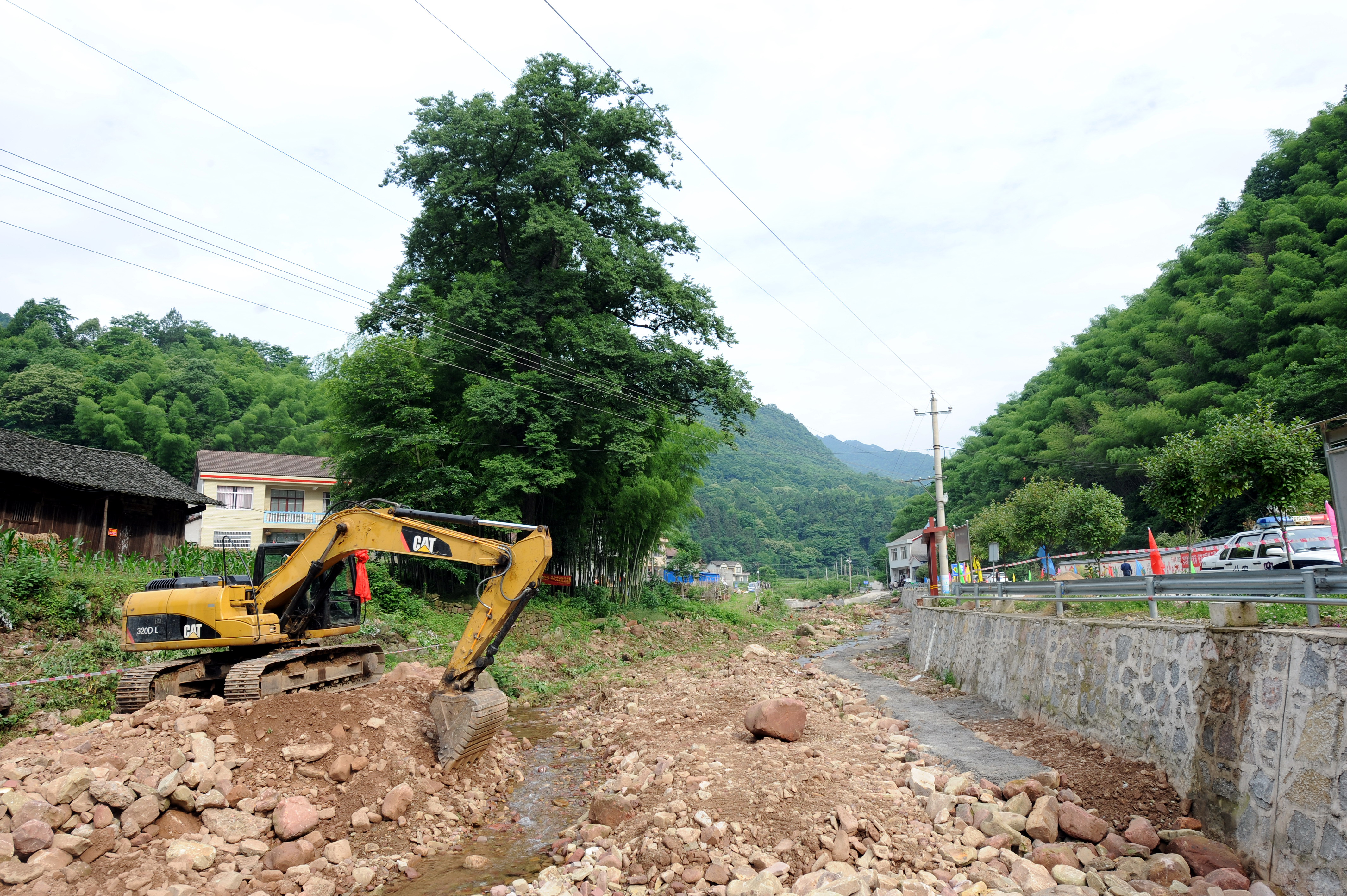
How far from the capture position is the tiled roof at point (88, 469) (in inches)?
812

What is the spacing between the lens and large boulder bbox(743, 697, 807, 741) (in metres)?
10.1

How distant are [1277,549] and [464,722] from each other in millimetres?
18038

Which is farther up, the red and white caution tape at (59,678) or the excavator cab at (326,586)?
the excavator cab at (326,586)

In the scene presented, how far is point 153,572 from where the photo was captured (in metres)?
19.4

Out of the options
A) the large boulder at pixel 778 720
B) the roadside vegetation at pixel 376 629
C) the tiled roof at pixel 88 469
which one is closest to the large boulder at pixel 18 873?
the roadside vegetation at pixel 376 629

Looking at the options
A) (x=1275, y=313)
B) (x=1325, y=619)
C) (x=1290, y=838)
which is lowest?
(x=1290, y=838)

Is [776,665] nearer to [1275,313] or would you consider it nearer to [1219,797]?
[1219,797]

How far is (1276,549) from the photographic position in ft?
57.6

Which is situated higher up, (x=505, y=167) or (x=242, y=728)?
(x=505, y=167)

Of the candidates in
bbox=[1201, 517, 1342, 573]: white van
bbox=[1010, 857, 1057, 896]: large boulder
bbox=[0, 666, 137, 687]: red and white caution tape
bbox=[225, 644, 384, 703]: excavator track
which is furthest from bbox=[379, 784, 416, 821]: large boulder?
bbox=[1201, 517, 1342, 573]: white van

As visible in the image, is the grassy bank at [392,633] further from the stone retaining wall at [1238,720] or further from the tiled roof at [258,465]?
the tiled roof at [258,465]

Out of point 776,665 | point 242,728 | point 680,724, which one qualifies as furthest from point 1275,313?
point 242,728

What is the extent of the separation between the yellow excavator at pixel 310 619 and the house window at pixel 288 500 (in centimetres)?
3434

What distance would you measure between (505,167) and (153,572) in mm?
15593
